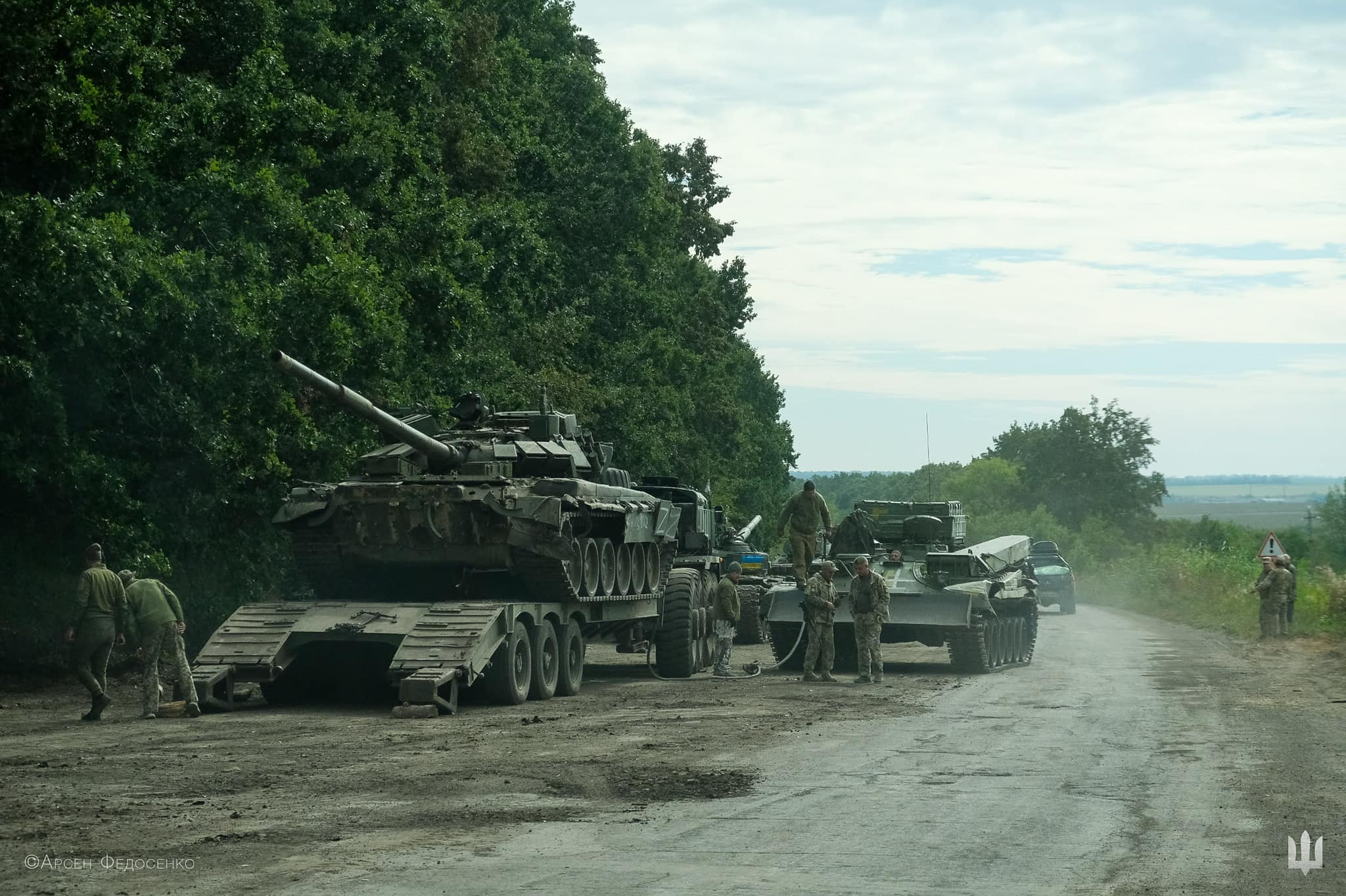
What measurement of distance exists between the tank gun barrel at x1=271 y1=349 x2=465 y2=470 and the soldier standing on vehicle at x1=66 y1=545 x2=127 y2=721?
99.5 inches

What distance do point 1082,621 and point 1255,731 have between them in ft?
85.1

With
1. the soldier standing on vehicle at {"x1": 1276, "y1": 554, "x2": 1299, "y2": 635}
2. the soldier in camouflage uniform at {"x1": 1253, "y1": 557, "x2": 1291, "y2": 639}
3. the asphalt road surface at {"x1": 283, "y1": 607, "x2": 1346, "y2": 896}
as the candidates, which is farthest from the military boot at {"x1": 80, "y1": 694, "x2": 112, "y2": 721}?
the soldier standing on vehicle at {"x1": 1276, "y1": 554, "x2": 1299, "y2": 635}

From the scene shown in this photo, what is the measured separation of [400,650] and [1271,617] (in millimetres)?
20057

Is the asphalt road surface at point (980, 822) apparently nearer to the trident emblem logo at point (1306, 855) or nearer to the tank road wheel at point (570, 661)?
the trident emblem logo at point (1306, 855)

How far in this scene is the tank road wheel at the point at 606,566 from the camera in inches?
753

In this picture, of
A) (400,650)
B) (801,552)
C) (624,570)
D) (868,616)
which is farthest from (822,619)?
(400,650)

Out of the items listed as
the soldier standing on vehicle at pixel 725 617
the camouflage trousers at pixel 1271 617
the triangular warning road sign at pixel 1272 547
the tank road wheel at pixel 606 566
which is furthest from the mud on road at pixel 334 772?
the triangular warning road sign at pixel 1272 547

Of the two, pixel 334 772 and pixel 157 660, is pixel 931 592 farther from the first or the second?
pixel 334 772

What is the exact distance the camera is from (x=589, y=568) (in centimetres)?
1873

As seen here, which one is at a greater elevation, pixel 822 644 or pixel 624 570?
pixel 624 570

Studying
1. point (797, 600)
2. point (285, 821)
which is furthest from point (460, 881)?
point (797, 600)

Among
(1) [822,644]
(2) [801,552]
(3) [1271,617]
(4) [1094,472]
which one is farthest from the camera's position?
(4) [1094,472]

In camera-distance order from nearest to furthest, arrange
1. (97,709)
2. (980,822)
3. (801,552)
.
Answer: (980,822) < (97,709) < (801,552)

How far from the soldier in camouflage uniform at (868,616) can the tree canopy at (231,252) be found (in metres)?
7.08
